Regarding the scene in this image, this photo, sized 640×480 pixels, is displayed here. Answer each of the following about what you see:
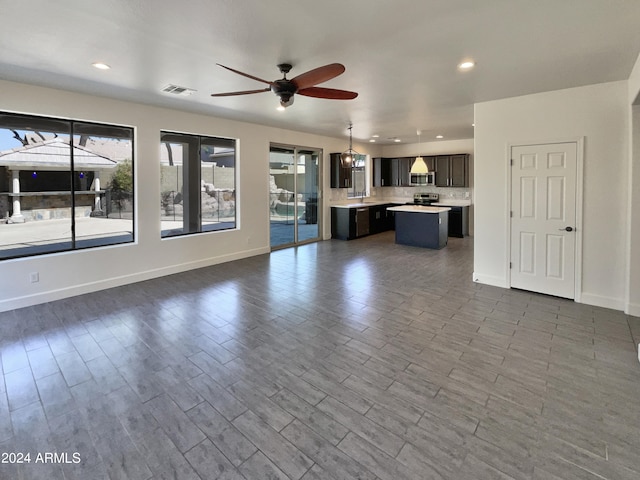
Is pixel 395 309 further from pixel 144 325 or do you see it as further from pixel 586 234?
pixel 144 325

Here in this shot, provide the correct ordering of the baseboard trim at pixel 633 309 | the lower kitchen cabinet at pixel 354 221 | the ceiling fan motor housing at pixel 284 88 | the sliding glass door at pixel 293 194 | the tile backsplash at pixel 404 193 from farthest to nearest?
the tile backsplash at pixel 404 193 → the lower kitchen cabinet at pixel 354 221 → the sliding glass door at pixel 293 194 → the baseboard trim at pixel 633 309 → the ceiling fan motor housing at pixel 284 88

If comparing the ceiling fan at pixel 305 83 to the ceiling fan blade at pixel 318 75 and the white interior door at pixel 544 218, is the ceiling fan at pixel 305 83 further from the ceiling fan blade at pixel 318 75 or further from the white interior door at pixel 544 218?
the white interior door at pixel 544 218

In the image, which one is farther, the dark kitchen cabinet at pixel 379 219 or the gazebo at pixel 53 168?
the dark kitchen cabinet at pixel 379 219

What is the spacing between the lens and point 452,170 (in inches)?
370

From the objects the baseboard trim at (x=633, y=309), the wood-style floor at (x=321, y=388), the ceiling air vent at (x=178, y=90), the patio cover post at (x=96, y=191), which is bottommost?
the wood-style floor at (x=321, y=388)

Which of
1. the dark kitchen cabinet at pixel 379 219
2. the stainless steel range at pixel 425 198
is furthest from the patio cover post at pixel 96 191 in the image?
the stainless steel range at pixel 425 198

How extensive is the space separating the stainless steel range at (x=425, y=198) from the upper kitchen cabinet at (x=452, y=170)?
47 centimetres

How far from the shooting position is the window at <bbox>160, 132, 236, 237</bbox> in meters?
5.84

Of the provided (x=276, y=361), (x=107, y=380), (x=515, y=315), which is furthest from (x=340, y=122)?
(x=107, y=380)

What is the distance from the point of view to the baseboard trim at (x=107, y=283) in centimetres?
424

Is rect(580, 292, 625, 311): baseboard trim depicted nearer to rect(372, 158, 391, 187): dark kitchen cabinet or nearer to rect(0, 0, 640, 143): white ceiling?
rect(0, 0, 640, 143): white ceiling

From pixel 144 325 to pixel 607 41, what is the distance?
5195 millimetres

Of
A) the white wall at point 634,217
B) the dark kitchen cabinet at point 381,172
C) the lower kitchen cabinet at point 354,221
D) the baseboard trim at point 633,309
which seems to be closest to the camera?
the white wall at point 634,217

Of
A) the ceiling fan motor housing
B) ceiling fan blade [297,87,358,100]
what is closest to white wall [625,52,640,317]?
ceiling fan blade [297,87,358,100]
